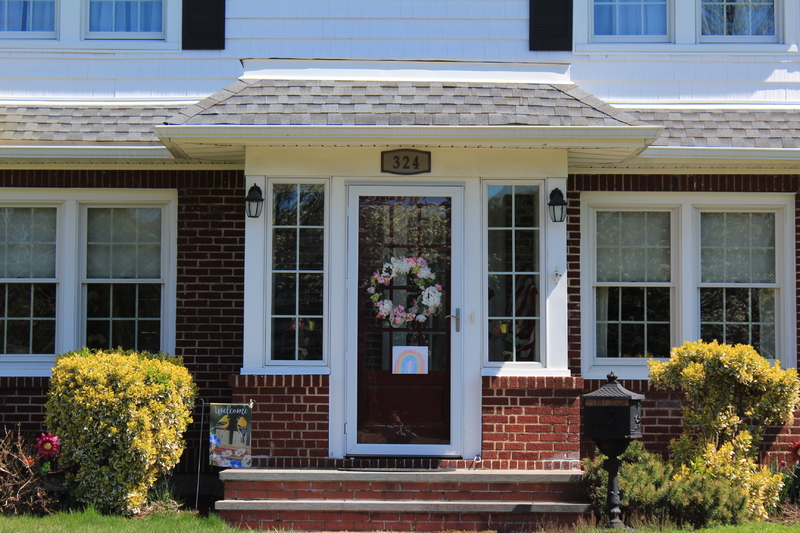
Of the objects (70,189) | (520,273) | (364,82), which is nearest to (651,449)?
(520,273)

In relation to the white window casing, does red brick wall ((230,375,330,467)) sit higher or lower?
lower

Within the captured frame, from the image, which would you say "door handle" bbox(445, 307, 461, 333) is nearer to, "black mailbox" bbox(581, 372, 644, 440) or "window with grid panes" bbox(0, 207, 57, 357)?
"black mailbox" bbox(581, 372, 644, 440)

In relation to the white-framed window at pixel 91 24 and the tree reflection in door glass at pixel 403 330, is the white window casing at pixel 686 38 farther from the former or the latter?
the white-framed window at pixel 91 24

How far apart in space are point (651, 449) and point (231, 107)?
5.03 metres

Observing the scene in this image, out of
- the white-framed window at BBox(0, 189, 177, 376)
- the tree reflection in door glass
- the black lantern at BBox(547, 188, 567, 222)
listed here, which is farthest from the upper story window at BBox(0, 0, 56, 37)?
the black lantern at BBox(547, 188, 567, 222)

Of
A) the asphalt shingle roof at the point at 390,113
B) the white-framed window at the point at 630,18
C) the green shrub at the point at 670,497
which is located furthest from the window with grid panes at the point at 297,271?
the white-framed window at the point at 630,18

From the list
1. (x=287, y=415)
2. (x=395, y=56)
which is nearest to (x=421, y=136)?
(x=395, y=56)

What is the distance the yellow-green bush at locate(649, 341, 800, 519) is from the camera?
7.00 m

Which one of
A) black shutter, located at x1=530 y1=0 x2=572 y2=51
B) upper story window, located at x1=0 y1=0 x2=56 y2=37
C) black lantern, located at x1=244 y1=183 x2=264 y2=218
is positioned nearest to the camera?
black lantern, located at x1=244 y1=183 x2=264 y2=218

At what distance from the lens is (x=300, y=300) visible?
7.32 m

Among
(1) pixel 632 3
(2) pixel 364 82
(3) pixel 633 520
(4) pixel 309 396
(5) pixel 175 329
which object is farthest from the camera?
(1) pixel 632 3

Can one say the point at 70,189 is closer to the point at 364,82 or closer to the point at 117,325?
the point at 117,325

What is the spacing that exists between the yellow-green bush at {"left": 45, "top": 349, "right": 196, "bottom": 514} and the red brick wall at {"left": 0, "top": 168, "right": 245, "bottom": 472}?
3.57ft

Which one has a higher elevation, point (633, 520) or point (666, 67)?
point (666, 67)
